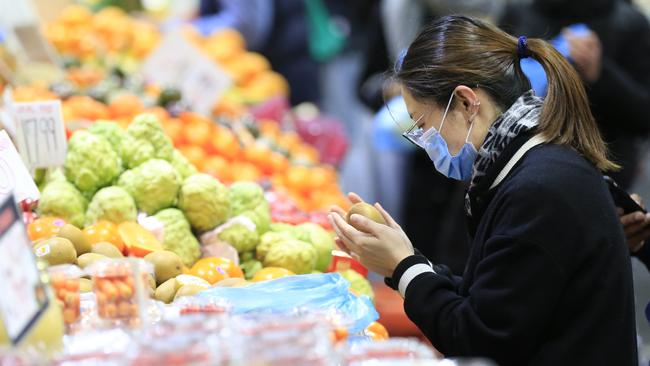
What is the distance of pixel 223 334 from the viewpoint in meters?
1.62

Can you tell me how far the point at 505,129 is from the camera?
90.6 inches

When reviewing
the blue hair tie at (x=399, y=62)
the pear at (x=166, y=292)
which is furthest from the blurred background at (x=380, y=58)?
the pear at (x=166, y=292)

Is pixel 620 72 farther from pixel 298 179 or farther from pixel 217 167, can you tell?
pixel 217 167

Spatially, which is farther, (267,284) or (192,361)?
(267,284)

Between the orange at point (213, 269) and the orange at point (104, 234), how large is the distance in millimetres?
220

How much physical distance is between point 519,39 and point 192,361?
131 centimetres

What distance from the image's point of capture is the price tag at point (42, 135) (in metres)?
3.04

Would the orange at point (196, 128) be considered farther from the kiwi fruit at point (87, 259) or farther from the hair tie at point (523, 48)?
the hair tie at point (523, 48)

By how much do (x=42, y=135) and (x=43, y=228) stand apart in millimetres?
448

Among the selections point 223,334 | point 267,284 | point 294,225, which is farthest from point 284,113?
point 223,334

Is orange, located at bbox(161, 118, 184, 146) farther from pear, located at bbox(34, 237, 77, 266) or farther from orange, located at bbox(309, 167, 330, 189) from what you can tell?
pear, located at bbox(34, 237, 77, 266)

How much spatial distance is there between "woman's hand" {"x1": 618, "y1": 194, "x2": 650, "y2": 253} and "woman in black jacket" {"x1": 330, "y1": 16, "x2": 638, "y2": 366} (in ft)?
1.65

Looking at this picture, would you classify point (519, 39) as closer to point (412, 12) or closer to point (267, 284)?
point (267, 284)

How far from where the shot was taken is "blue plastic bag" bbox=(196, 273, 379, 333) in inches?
94.4
